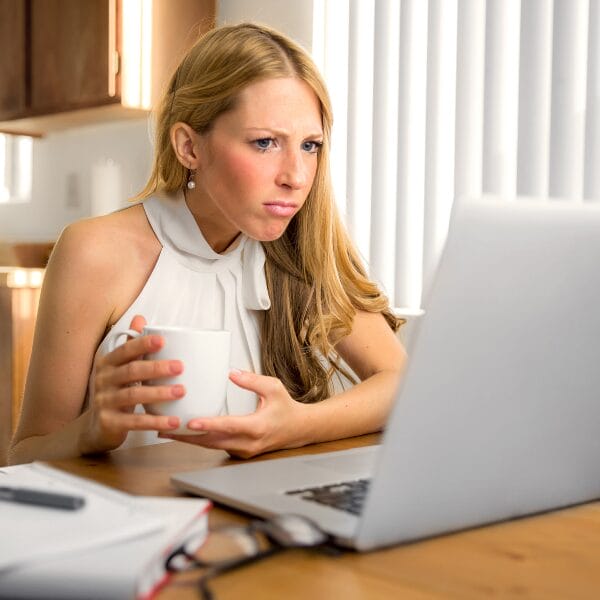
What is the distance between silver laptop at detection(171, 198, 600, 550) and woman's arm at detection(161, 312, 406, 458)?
0.62 feet

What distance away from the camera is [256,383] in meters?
0.98

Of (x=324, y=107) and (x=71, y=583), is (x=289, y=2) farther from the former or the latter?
(x=71, y=583)

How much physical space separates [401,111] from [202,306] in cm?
Answer: 138

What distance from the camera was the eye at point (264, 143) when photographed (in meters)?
1.42

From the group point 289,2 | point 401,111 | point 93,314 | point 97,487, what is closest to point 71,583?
point 97,487

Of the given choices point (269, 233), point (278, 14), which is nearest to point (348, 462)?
point (269, 233)

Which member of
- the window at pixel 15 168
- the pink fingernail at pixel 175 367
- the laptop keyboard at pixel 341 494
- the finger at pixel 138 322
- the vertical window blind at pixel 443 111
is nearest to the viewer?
→ the laptop keyboard at pixel 341 494

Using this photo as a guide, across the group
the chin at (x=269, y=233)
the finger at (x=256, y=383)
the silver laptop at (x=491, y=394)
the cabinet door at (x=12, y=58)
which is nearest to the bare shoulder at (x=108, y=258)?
the chin at (x=269, y=233)

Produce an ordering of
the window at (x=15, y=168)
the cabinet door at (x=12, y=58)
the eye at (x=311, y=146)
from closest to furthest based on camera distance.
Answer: the eye at (x=311, y=146) → the cabinet door at (x=12, y=58) → the window at (x=15, y=168)

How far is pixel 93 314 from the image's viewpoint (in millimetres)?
1391

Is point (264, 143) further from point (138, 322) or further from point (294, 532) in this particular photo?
point (294, 532)

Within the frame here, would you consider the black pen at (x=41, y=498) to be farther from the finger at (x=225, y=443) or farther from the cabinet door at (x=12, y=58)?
the cabinet door at (x=12, y=58)

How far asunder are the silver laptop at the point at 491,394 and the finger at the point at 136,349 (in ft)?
0.55

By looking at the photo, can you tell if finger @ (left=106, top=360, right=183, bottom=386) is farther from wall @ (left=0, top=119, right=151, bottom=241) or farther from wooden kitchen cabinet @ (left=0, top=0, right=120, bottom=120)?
wall @ (left=0, top=119, right=151, bottom=241)
